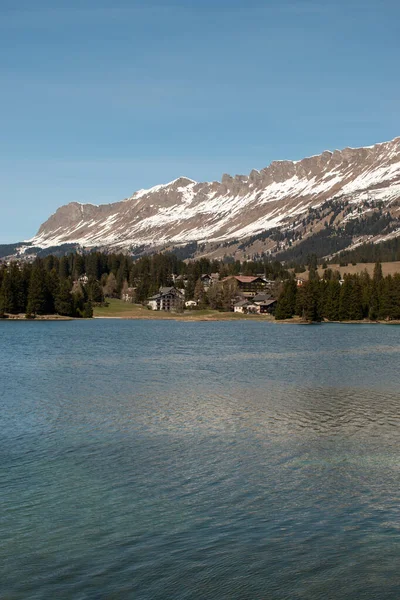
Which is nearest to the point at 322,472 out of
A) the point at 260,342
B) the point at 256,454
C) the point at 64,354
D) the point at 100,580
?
the point at 256,454

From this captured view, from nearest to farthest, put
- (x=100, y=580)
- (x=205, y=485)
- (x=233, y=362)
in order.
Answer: (x=100, y=580) < (x=205, y=485) < (x=233, y=362)

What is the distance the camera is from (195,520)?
77.0ft

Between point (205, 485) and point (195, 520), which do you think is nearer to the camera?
point (195, 520)

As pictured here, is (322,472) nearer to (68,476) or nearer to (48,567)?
(68,476)

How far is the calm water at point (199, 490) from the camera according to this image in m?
19.0

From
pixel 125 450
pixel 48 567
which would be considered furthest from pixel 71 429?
pixel 48 567

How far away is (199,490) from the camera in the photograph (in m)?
27.0

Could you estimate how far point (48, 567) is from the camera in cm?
1955

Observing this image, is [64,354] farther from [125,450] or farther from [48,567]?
[48,567]

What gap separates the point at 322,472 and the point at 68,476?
11.4 metres

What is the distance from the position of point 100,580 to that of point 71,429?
67.1 feet

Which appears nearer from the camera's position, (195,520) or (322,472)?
(195,520)

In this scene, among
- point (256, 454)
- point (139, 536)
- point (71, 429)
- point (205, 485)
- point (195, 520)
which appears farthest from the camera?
point (71, 429)

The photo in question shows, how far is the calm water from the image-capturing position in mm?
19031
